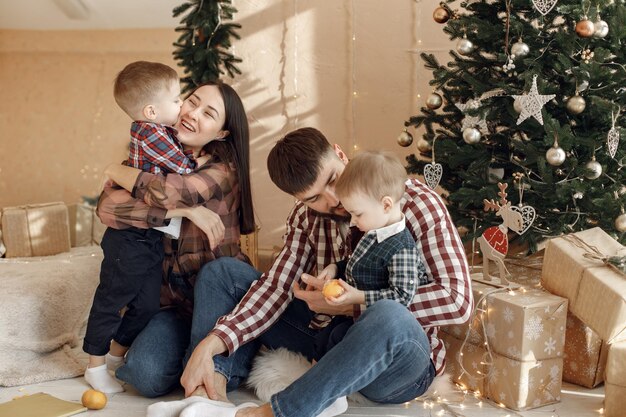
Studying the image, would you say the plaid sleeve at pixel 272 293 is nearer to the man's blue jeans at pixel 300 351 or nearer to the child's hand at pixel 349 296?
the man's blue jeans at pixel 300 351

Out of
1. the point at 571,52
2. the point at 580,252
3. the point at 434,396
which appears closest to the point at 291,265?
the point at 434,396

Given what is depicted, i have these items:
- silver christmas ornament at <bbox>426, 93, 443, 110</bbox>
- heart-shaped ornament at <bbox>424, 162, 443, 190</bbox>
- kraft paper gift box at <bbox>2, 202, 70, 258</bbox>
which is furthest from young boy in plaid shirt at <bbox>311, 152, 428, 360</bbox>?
kraft paper gift box at <bbox>2, 202, 70, 258</bbox>

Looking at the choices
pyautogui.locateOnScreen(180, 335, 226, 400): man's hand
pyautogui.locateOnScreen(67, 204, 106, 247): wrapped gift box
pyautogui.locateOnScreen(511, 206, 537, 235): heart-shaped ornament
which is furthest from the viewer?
pyautogui.locateOnScreen(67, 204, 106, 247): wrapped gift box

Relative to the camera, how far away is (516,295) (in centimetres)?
225

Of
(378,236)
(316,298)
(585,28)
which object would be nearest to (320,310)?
(316,298)

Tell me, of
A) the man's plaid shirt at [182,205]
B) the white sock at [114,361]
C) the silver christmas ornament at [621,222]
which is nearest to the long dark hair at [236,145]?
the man's plaid shirt at [182,205]

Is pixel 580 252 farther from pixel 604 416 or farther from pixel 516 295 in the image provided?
→ pixel 604 416

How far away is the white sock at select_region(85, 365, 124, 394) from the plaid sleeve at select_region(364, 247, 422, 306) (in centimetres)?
94

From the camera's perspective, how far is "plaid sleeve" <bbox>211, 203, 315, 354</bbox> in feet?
7.09

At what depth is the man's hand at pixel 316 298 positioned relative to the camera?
6.80ft

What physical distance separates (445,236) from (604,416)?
2.32 ft

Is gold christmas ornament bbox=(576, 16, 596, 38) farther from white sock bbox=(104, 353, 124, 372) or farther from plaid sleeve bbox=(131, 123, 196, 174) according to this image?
white sock bbox=(104, 353, 124, 372)

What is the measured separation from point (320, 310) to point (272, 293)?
20cm

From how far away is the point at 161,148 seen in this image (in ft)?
7.66
